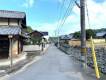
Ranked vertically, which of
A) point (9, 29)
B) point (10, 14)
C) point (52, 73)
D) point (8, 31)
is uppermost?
point (10, 14)

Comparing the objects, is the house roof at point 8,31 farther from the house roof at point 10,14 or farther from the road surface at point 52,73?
the road surface at point 52,73

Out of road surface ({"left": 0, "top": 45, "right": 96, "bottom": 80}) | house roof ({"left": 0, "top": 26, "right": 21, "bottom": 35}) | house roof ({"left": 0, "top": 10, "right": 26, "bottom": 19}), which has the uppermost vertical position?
house roof ({"left": 0, "top": 10, "right": 26, "bottom": 19})

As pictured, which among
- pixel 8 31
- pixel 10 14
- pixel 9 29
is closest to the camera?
pixel 8 31

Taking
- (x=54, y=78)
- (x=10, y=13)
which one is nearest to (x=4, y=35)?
(x=10, y=13)

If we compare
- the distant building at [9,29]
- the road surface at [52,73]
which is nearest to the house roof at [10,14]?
the distant building at [9,29]

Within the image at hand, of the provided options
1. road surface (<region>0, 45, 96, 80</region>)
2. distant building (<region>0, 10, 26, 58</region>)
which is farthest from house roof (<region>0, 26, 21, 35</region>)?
road surface (<region>0, 45, 96, 80</region>)

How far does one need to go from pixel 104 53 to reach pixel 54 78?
5197mm

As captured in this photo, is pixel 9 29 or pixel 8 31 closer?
pixel 8 31

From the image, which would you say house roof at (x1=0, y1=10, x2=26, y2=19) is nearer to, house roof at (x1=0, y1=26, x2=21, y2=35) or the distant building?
the distant building

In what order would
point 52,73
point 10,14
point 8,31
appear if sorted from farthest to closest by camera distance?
point 10,14, point 8,31, point 52,73

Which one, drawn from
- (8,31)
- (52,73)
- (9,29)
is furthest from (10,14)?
(52,73)

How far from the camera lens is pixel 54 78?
14.6 meters

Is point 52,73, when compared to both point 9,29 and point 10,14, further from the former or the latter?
point 10,14

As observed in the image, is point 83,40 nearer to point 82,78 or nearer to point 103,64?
point 103,64
